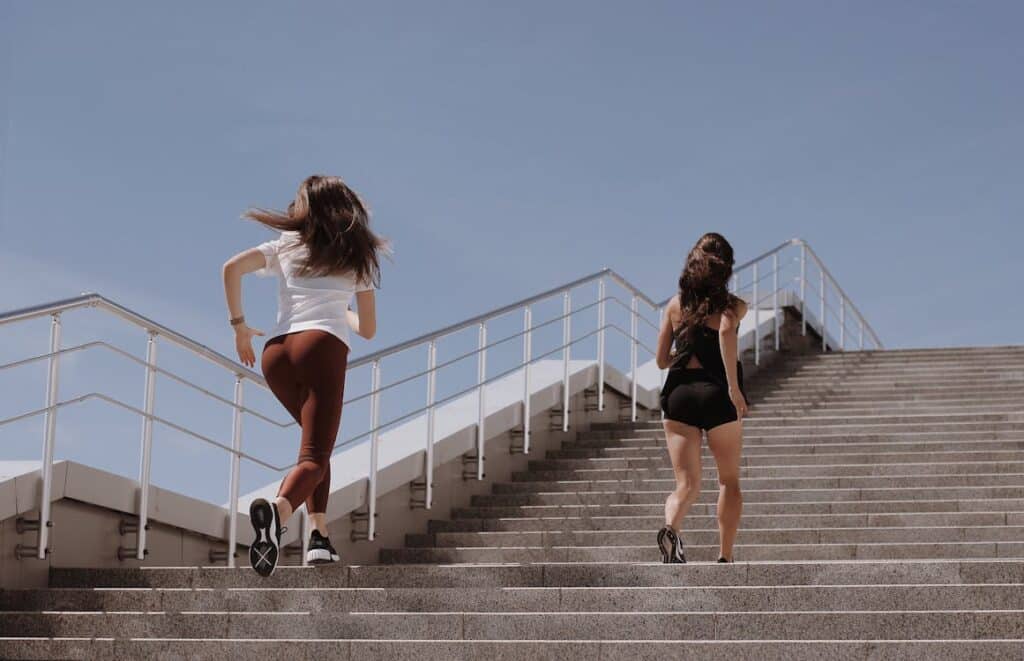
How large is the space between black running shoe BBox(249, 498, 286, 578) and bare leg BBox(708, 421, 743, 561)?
2.06m

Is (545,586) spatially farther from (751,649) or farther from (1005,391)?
(1005,391)

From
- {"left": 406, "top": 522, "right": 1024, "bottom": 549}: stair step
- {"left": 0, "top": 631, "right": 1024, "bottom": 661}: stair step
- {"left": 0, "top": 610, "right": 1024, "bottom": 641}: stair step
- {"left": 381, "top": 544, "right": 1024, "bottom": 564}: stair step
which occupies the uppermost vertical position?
{"left": 406, "top": 522, "right": 1024, "bottom": 549}: stair step

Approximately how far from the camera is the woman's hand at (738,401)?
6723 millimetres


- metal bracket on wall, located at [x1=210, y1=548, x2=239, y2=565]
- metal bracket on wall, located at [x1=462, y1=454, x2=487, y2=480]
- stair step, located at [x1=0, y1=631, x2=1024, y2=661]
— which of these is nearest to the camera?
stair step, located at [x1=0, y1=631, x2=1024, y2=661]

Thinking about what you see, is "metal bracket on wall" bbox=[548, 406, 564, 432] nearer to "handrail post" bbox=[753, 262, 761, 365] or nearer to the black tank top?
the black tank top

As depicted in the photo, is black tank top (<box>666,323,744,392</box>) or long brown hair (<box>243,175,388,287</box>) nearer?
long brown hair (<box>243,175,388,287</box>)

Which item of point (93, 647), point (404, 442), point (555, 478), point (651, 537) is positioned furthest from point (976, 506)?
point (93, 647)

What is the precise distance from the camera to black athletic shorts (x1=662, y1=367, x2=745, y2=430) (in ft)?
22.1

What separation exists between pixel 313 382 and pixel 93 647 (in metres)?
1.29

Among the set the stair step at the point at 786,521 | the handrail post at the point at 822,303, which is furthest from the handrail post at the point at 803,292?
the stair step at the point at 786,521

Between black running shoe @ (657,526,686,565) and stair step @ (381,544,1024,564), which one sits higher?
stair step @ (381,544,1024,564)

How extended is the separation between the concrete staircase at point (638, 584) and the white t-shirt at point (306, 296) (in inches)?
41.8

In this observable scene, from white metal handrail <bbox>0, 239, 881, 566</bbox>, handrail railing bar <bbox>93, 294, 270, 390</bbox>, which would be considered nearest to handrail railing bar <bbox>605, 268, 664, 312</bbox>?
white metal handrail <bbox>0, 239, 881, 566</bbox>

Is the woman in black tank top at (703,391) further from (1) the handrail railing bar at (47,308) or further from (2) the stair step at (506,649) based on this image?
(1) the handrail railing bar at (47,308)
